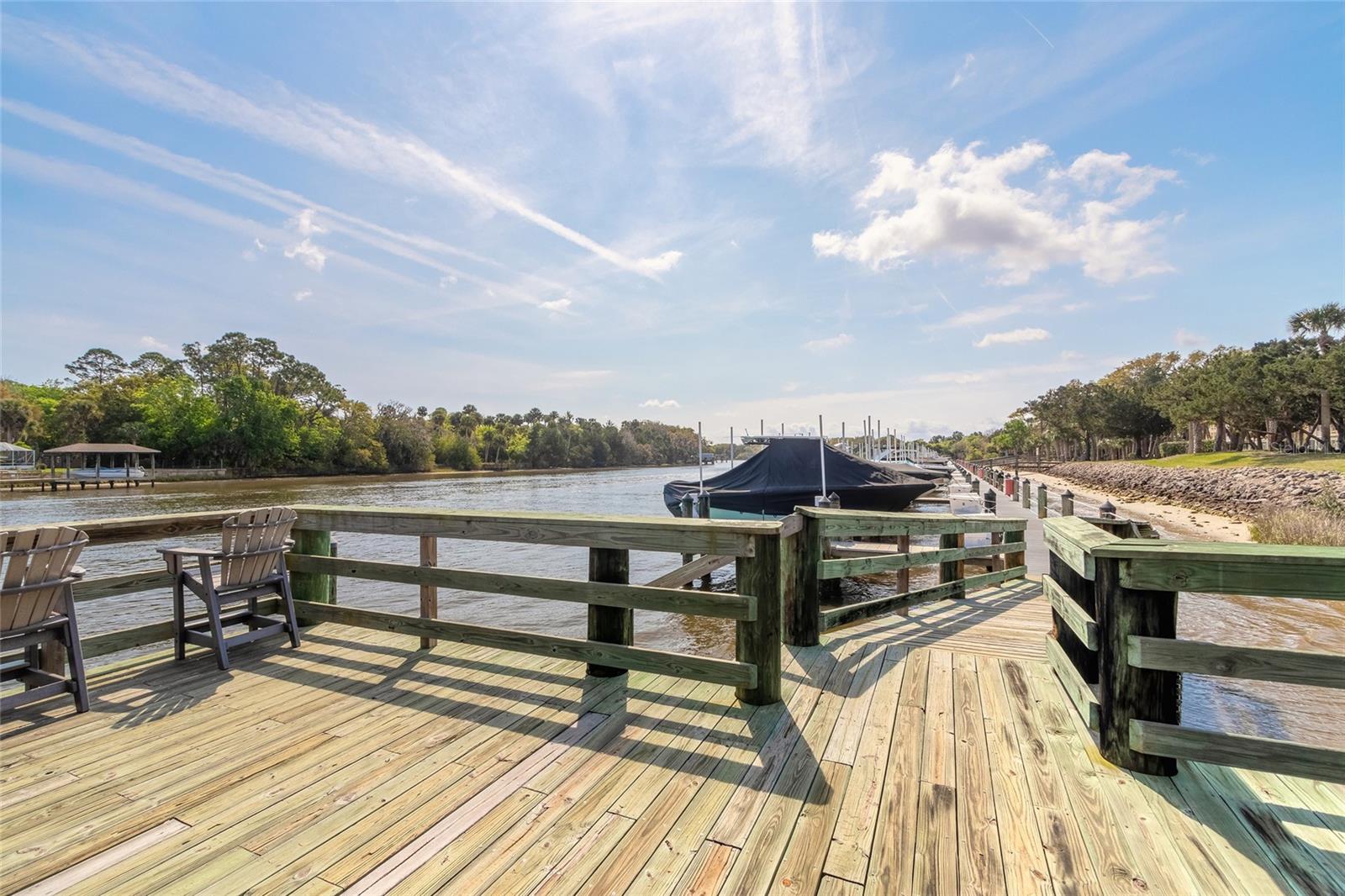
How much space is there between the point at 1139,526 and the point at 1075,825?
5890mm

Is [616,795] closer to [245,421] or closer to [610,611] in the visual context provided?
[610,611]

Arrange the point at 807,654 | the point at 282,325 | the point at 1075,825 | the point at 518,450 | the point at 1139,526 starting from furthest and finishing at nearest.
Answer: the point at 518,450
the point at 282,325
the point at 1139,526
the point at 807,654
the point at 1075,825

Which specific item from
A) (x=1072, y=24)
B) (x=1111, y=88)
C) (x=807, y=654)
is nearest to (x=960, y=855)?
(x=807, y=654)

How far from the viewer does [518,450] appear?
90.8 m

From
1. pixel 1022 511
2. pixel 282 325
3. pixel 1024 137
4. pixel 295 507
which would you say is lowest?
pixel 1022 511

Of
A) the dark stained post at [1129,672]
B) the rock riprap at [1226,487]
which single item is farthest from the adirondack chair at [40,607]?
the rock riprap at [1226,487]

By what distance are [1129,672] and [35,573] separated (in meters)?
4.94

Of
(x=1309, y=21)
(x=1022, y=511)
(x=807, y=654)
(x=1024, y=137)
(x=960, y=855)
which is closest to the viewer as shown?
(x=960, y=855)

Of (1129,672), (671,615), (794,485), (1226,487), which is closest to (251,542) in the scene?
(1129,672)

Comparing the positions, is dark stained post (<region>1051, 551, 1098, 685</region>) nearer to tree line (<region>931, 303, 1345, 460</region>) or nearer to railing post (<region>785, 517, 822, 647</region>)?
railing post (<region>785, 517, 822, 647</region>)

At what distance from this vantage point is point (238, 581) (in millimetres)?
3674

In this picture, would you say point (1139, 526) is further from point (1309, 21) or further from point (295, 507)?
point (295, 507)

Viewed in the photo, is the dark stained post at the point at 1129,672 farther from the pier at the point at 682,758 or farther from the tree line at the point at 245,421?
the tree line at the point at 245,421

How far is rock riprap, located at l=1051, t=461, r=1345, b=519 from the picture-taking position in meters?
→ 20.9
